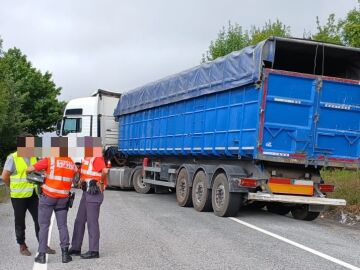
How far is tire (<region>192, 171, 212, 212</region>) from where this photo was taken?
12.0 metres

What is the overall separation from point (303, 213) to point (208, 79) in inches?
150

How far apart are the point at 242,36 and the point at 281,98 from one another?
32207 mm

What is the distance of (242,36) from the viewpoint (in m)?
41.7

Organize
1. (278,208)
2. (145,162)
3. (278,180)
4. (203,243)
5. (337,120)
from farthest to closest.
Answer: (145,162)
(278,208)
(337,120)
(278,180)
(203,243)

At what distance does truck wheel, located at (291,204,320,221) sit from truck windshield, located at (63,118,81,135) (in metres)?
10.2

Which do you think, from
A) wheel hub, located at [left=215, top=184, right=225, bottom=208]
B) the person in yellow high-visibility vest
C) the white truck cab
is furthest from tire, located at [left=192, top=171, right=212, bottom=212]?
the white truck cab

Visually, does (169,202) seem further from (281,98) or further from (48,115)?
(48,115)

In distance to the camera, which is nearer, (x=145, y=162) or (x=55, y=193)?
(x=55, y=193)

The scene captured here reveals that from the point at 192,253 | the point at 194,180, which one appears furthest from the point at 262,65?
the point at 192,253

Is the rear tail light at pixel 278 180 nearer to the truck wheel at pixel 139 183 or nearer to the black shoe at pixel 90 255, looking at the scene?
the black shoe at pixel 90 255

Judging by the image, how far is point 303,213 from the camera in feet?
38.7

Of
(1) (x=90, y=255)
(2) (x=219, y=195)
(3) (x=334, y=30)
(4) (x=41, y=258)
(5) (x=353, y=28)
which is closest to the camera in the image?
(4) (x=41, y=258)

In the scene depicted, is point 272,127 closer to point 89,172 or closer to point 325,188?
point 325,188

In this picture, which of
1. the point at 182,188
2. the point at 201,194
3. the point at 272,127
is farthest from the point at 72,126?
the point at 272,127
